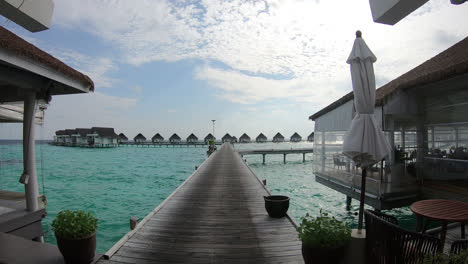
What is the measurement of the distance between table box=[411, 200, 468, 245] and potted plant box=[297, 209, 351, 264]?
68.5 inches

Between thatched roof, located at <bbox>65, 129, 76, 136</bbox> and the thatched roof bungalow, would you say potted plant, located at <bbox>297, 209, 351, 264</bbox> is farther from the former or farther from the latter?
thatched roof, located at <bbox>65, 129, 76, 136</bbox>

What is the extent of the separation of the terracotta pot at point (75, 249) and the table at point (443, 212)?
492 centimetres

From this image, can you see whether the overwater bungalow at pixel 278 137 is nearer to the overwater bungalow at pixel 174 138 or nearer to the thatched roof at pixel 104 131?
the overwater bungalow at pixel 174 138

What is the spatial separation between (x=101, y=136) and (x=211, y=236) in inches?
3354

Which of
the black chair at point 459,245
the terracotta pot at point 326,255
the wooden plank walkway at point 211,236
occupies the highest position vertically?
the black chair at point 459,245

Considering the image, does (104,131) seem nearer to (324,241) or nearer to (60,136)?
(60,136)

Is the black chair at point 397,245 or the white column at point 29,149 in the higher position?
the white column at point 29,149

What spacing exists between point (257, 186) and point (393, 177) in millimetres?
5089

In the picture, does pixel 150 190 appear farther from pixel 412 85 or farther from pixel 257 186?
pixel 412 85

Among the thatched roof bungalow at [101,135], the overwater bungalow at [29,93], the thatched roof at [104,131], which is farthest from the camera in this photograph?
the thatched roof at [104,131]

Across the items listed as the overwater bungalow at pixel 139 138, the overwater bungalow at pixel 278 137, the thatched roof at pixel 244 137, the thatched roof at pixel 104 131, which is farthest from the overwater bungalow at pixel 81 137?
the overwater bungalow at pixel 278 137

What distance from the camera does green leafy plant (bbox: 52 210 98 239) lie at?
3162 millimetres

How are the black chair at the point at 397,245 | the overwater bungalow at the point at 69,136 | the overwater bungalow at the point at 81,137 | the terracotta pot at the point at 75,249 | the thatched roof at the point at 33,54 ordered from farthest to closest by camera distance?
the overwater bungalow at the point at 69,136 < the overwater bungalow at the point at 81,137 < the thatched roof at the point at 33,54 < the terracotta pot at the point at 75,249 < the black chair at the point at 397,245

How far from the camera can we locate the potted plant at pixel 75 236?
315 centimetres
